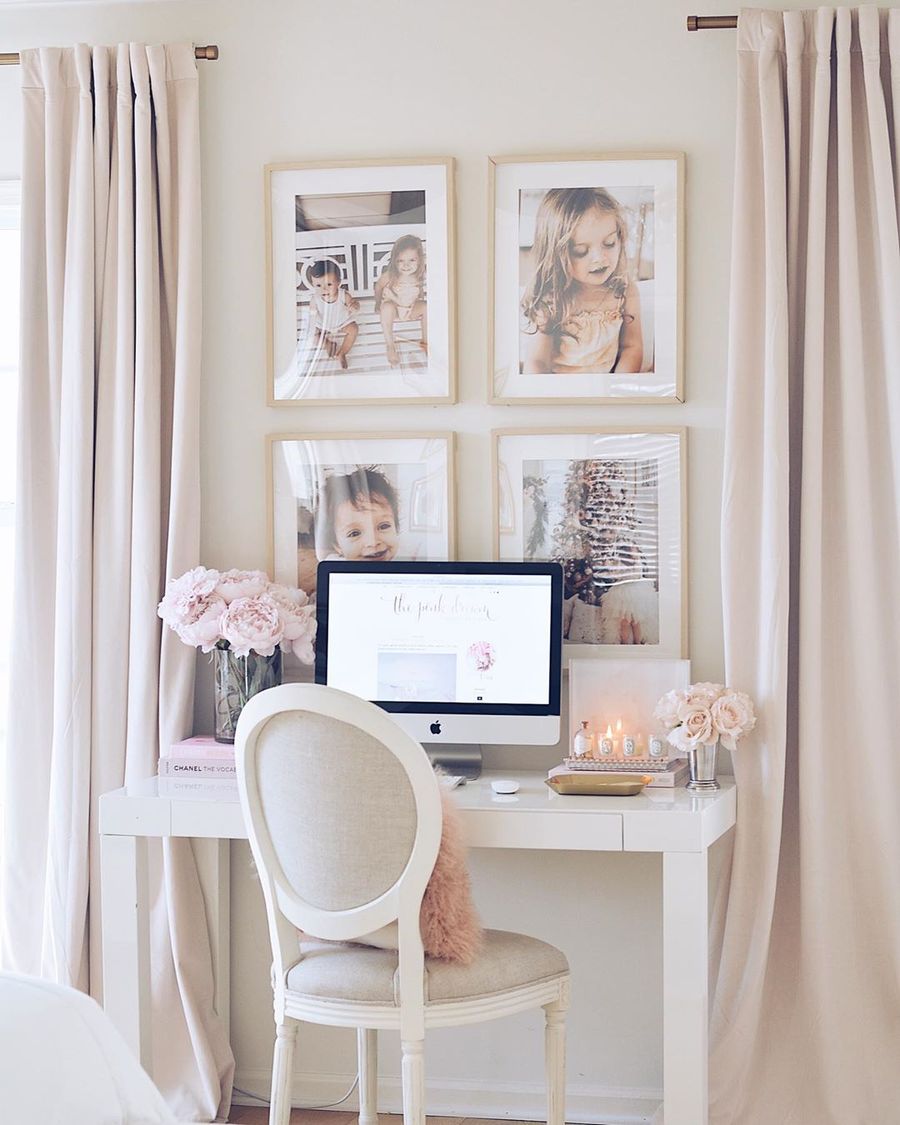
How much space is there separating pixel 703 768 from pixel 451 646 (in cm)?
60

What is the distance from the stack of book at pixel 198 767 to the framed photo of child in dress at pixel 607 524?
0.80 m

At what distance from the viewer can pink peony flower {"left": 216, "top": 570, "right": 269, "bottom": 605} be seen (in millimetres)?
2859

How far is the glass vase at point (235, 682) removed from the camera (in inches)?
112

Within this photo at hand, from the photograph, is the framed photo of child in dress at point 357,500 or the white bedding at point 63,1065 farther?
the framed photo of child in dress at point 357,500

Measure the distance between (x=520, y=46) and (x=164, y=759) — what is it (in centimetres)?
183

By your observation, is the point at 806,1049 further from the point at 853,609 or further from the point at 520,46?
the point at 520,46

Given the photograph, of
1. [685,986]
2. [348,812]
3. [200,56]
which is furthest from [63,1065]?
[200,56]

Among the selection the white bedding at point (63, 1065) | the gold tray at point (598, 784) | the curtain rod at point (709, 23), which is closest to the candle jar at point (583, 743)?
the gold tray at point (598, 784)

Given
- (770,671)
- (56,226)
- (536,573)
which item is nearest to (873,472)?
(770,671)

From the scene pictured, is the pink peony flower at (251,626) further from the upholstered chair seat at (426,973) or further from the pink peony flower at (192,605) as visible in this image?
the upholstered chair seat at (426,973)

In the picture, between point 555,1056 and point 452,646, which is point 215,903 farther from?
point 555,1056

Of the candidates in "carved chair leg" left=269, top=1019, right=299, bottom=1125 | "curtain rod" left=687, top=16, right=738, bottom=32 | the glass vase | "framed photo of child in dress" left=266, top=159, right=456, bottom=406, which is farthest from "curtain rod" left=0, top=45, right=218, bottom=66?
"carved chair leg" left=269, top=1019, right=299, bottom=1125

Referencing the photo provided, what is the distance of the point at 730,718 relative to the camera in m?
2.62

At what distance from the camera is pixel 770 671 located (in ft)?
8.90
